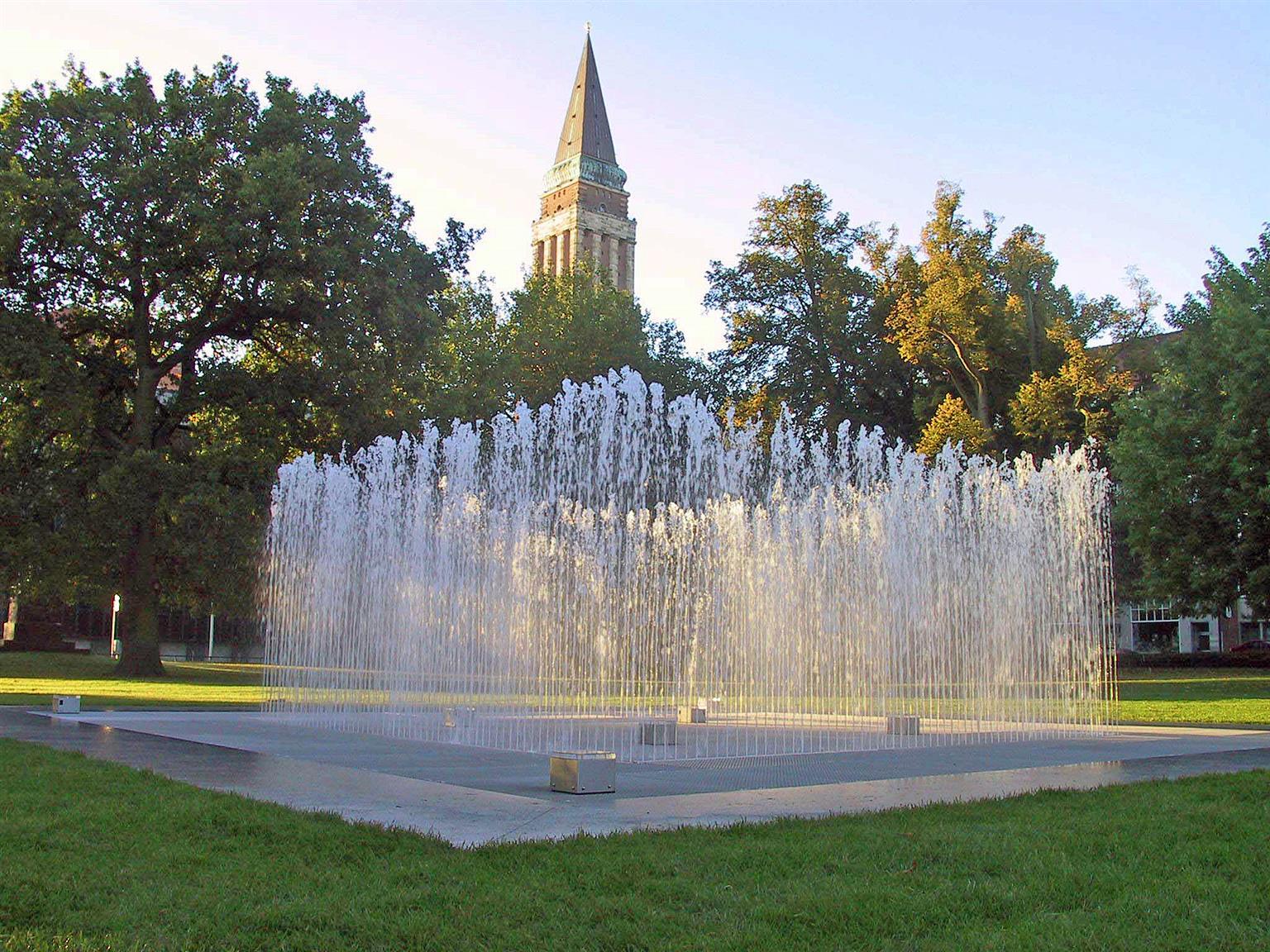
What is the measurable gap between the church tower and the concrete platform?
82.1 m

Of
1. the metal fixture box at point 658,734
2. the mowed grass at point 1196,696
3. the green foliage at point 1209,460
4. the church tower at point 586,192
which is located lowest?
the mowed grass at point 1196,696

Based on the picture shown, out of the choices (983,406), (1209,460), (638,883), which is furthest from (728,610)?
(983,406)

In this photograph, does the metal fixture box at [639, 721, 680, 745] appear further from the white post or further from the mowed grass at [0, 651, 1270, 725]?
the white post

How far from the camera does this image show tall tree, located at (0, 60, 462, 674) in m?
25.5

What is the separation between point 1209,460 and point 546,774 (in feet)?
69.9

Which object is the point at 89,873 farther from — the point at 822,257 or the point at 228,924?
the point at 822,257

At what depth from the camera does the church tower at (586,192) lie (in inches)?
3723

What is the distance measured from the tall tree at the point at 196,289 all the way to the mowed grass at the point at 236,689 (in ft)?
8.24

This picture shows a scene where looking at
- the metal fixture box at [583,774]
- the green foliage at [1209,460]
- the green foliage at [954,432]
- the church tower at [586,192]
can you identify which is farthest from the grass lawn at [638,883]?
the church tower at [586,192]

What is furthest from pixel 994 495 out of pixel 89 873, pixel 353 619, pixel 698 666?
pixel 89 873

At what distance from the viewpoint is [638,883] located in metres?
5.17

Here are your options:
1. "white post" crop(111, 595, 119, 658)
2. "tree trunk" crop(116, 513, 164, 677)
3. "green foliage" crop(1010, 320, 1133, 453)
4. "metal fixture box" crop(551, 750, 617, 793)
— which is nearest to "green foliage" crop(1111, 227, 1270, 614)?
"green foliage" crop(1010, 320, 1133, 453)

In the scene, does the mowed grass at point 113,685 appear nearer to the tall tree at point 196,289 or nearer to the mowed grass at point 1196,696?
the tall tree at point 196,289

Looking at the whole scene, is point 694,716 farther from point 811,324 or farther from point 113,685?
point 811,324
